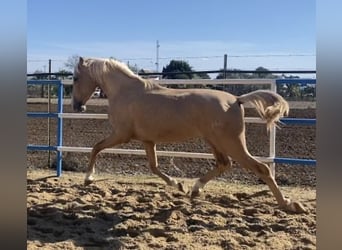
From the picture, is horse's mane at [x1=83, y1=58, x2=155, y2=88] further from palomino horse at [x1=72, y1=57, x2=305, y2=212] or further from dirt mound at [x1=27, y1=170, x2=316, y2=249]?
dirt mound at [x1=27, y1=170, x2=316, y2=249]

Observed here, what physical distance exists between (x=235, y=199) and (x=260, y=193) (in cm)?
42

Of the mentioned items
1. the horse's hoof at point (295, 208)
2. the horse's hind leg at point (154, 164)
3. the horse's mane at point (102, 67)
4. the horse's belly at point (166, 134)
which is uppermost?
the horse's mane at point (102, 67)

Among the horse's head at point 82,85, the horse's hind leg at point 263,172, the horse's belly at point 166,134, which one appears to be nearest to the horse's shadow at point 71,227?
the horse's belly at point 166,134

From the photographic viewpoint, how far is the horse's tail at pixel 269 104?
3896mm

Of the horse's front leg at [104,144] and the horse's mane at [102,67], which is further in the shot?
the horse's mane at [102,67]

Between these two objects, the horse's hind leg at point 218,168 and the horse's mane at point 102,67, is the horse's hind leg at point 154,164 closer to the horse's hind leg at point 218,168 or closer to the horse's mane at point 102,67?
the horse's hind leg at point 218,168

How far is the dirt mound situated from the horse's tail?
0.85m

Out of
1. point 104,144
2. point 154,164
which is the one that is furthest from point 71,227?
point 154,164

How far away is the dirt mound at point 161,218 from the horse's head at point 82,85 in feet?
3.20

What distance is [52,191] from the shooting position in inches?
194

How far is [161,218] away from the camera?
3.81 meters

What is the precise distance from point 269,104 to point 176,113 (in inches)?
33.3
